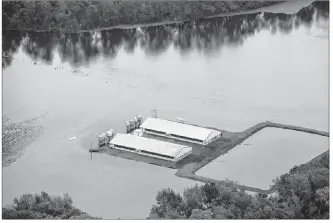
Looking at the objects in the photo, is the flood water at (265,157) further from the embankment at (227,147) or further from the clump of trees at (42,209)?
the clump of trees at (42,209)

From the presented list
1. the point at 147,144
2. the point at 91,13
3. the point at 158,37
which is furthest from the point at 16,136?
the point at 91,13

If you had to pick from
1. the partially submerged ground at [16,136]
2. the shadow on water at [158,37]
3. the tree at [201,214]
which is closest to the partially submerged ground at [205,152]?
the partially submerged ground at [16,136]

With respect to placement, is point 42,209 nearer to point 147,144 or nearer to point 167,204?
point 167,204

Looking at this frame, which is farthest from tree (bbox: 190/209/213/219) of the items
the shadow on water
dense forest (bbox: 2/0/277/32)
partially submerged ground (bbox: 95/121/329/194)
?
dense forest (bbox: 2/0/277/32)

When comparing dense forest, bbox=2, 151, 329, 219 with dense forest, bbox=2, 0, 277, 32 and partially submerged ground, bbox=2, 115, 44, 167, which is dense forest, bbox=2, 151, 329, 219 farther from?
dense forest, bbox=2, 0, 277, 32

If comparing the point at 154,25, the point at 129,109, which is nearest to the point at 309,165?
the point at 129,109

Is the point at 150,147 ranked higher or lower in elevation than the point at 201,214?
lower
